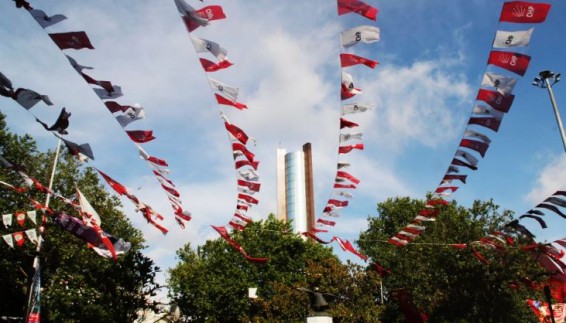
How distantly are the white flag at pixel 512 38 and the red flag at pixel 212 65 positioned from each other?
5079mm

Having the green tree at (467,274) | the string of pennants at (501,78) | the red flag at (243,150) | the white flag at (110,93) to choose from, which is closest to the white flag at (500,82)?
the string of pennants at (501,78)

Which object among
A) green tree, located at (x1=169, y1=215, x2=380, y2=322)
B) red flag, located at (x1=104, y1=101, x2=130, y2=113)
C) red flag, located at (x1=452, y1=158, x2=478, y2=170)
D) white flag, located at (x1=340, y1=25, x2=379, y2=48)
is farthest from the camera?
green tree, located at (x1=169, y1=215, x2=380, y2=322)

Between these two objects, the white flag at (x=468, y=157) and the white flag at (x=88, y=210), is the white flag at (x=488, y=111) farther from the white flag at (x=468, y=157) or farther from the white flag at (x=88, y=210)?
the white flag at (x=88, y=210)

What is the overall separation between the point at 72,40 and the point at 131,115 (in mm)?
2117

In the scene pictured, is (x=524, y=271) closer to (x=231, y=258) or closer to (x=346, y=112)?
(x=346, y=112)

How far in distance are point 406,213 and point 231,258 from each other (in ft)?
61.5

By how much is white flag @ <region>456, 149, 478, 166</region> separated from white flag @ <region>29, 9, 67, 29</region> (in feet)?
31.7

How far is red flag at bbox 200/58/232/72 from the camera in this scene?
8.05 metres

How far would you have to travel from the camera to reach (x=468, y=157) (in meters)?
11.2

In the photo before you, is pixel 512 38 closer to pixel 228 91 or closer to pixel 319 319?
pixel 228 91

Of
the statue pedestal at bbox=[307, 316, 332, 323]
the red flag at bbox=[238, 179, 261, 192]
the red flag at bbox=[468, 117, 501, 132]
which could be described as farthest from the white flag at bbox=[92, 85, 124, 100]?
the statue pedestal at bbox=[307, 316, 332, 323]

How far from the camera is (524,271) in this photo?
936 inches

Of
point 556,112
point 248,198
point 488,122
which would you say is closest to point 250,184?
point 248,198

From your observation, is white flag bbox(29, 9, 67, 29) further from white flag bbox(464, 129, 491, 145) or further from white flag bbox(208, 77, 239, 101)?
white flag bbox(464, 129, 491, 145)
